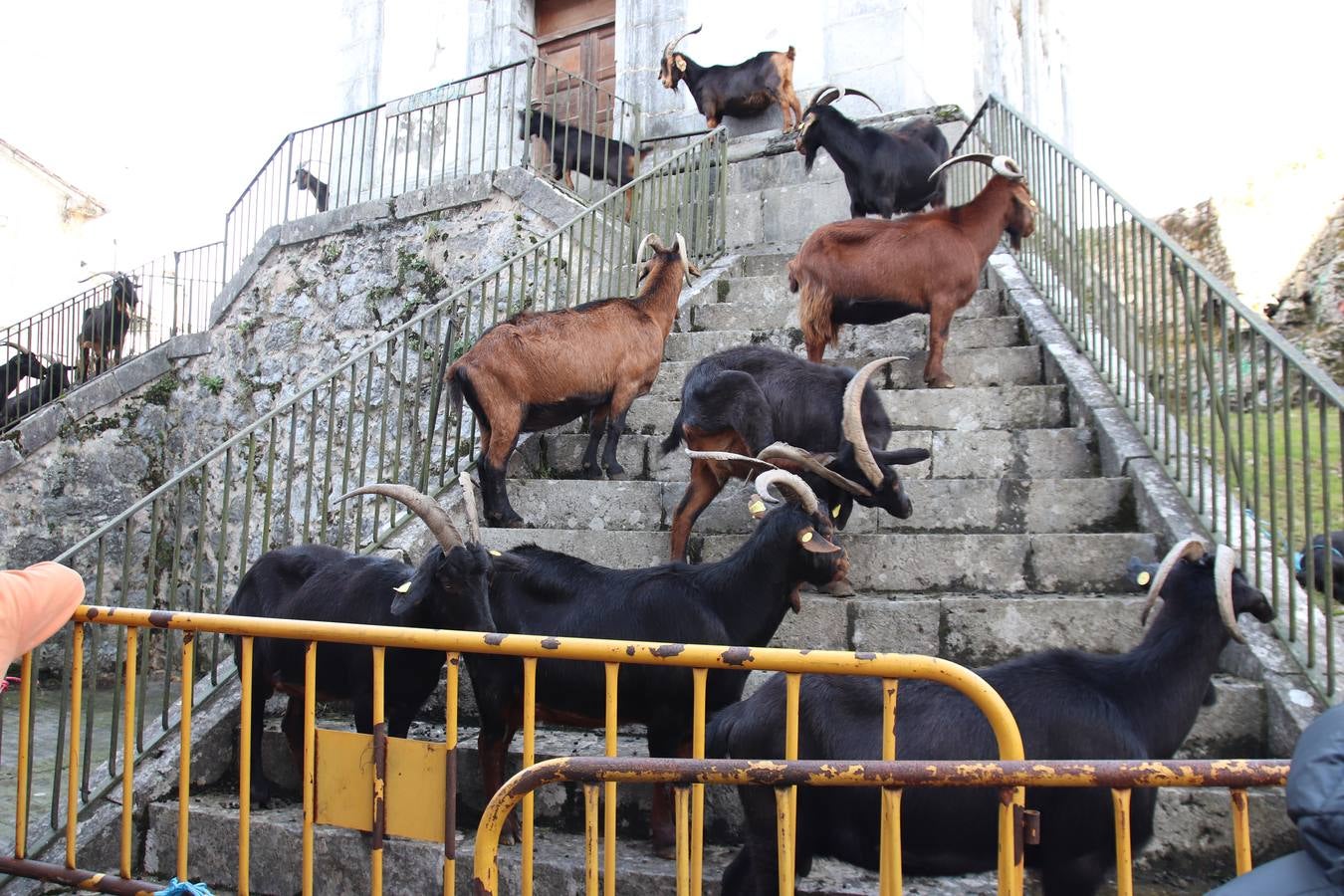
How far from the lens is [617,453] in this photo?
6.52 meters

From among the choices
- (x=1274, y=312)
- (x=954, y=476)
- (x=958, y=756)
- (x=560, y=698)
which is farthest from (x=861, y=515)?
(x=1274, y=312)

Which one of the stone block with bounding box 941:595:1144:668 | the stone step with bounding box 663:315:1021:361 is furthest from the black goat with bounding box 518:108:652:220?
the stone block with bounding box 941:595:1144:668

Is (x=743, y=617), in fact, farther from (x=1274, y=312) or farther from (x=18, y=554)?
(x=1274, y=312)

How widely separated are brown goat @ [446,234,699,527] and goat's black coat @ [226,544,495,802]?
1.18 meters

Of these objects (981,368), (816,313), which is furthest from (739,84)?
(981,368)

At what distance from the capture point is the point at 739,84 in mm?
11258

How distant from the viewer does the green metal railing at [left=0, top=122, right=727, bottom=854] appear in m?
5.10

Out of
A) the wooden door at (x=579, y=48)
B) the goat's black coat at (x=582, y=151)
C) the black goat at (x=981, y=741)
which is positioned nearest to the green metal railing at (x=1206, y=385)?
the black goat at (x=981, y=741)

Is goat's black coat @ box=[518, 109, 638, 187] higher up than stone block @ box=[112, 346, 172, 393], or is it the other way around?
goat's black coat @ box=[518, 109, 638, 187]

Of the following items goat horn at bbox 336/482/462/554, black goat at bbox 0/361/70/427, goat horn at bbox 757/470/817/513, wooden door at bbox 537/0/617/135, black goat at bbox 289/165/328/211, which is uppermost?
wooden door at bbox 537/0/617/135

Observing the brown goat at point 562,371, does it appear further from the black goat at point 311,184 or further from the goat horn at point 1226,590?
the black goat at point 311,184

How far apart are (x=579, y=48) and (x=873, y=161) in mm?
6699

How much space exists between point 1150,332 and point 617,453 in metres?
3.06

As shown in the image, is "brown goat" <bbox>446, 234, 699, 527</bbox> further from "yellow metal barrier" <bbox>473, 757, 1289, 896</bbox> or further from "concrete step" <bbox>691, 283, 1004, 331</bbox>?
"yellow metal barrier" <bbox>473, 757, 1289, 896</bbox>
